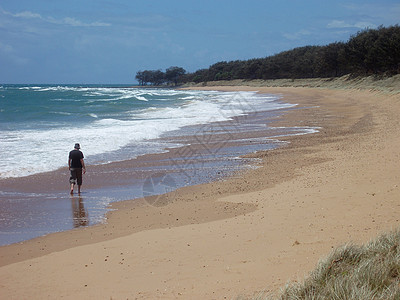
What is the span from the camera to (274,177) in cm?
1014

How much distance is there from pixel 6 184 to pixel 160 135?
387 inches

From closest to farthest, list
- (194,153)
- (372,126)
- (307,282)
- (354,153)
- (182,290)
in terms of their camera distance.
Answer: (307,282)
(182,290)
(354,153)
(194,153)
(372,126)

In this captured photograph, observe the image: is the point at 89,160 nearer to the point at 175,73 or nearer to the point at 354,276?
the point at 354,276

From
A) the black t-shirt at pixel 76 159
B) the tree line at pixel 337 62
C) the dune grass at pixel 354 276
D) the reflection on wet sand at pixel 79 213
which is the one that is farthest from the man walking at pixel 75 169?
the tree line at pixel 337 62

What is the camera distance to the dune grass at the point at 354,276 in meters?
3.54

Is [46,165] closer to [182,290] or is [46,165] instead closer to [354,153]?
[354,153]

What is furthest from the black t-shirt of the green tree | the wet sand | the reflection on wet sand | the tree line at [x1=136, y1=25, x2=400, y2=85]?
A: the green tree

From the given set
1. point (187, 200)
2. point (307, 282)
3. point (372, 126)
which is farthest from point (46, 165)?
point (372, 126)

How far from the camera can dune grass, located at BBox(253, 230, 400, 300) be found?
11.6 feet

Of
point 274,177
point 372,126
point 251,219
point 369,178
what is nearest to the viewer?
point 251,219

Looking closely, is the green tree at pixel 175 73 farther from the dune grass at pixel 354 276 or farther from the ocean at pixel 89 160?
the dune grass at pixel 354 276

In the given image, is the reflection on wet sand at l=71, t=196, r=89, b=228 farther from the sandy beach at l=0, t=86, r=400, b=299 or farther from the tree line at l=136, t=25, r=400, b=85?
the tree line at l=136, t=25, r=400, b=85

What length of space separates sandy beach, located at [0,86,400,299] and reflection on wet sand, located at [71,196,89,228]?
1.35 feet

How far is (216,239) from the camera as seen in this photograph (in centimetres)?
600
